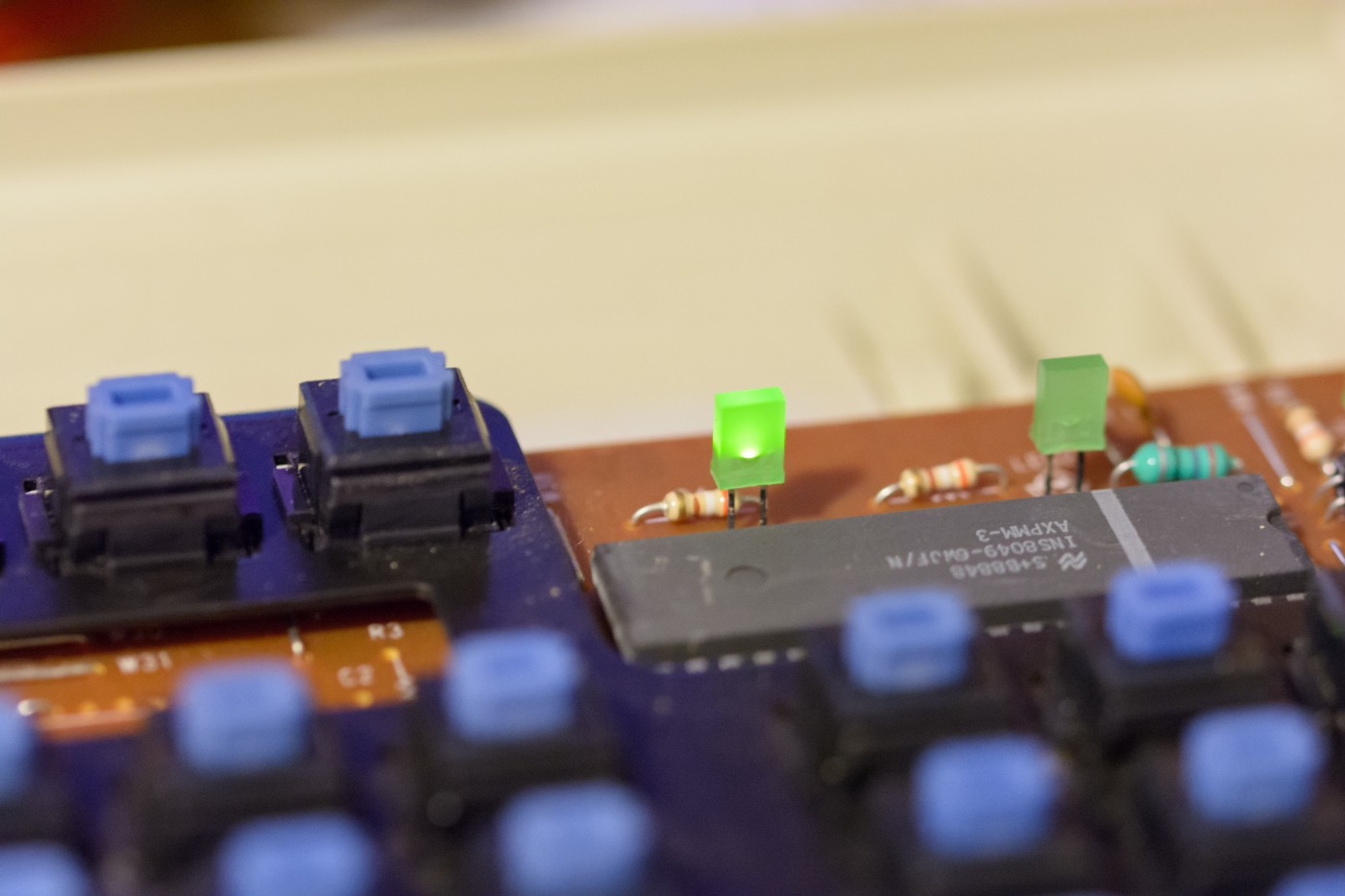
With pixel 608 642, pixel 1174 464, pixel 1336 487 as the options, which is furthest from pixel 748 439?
pixel 1336 487

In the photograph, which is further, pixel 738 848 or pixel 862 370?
pixel 862 370

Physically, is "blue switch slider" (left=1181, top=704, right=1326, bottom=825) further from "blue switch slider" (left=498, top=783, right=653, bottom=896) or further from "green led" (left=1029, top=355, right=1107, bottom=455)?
"green led" (left=1029, top=355, right=1107, bottom=455)

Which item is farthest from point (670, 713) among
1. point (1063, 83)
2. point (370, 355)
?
point (1063, 83)

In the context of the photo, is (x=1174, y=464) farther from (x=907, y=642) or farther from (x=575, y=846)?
(x=575, y=846)

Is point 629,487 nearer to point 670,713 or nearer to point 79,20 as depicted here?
point 670,713

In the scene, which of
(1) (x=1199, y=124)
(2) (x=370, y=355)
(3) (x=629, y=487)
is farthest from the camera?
(1) (x=1199, y=124)
